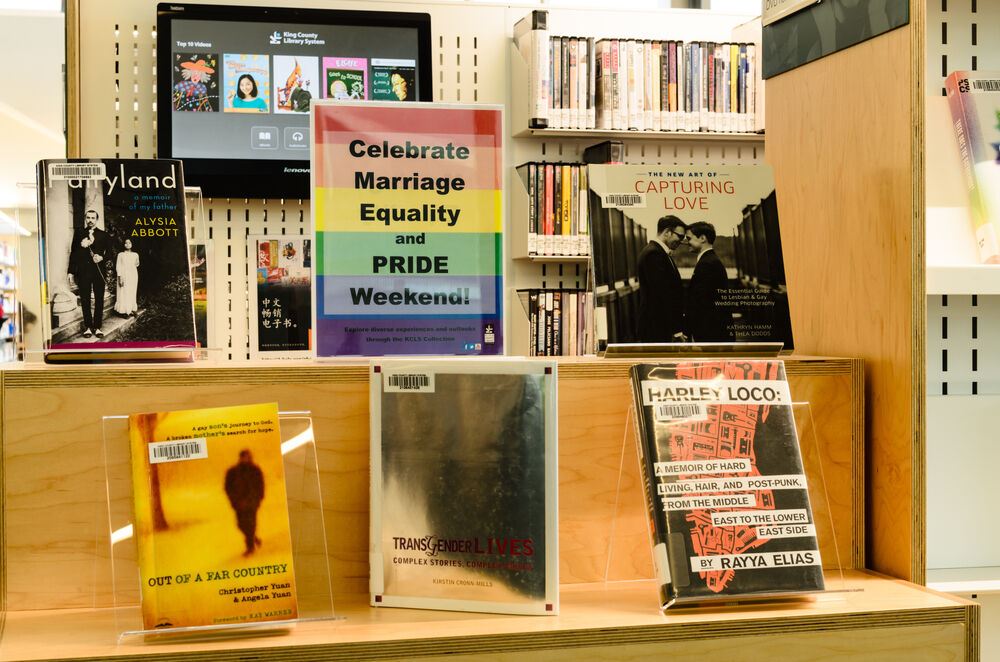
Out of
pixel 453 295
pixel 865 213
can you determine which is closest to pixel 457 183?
pixel 453 295

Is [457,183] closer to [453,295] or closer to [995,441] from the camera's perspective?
[453,295]

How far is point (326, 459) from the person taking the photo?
3.97 ft

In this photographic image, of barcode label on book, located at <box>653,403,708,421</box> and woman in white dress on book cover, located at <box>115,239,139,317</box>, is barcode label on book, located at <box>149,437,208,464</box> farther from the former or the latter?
barcode label on book, located at <box>653,403,708,421</box>

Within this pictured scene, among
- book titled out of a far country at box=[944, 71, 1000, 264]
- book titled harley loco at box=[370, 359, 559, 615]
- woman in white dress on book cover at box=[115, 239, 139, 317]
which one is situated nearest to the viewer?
book titled harley loco at box=[370, 359, 559, 615]

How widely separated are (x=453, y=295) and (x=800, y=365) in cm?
51

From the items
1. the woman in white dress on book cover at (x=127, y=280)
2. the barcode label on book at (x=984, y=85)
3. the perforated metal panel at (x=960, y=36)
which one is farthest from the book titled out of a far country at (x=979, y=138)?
the woman in white dress on book cover at (x=127, y=280)

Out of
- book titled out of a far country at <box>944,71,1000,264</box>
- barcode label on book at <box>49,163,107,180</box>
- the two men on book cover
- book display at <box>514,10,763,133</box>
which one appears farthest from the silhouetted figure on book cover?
book display at <box>514,10,763,133</box>

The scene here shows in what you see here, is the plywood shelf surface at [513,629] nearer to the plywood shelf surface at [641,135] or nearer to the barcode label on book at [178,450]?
the barcode label on book at [178,450]

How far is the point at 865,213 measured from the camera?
139 centimetres

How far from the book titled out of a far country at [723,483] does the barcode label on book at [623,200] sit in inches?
10.4

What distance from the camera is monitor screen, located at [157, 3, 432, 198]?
360cm

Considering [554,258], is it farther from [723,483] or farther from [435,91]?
[723,483]

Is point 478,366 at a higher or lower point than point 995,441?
higher

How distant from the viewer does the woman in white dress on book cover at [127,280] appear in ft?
4.01
